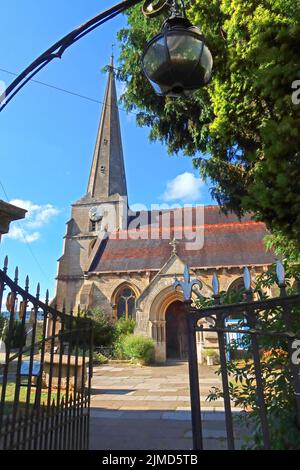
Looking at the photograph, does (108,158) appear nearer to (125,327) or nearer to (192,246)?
(192,246)

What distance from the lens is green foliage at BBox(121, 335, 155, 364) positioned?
17.6 metres

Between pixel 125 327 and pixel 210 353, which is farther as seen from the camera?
pixel 125 327

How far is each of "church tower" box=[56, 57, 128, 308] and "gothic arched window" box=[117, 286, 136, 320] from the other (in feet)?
12.9

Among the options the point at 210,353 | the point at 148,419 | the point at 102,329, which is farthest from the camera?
the point at 102,329

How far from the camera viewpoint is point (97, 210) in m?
33.2

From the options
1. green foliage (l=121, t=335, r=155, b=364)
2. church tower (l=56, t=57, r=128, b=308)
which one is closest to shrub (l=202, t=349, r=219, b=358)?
green foliage (l=121, t=335, r=155, b=364)

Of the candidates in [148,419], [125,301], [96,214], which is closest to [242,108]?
[148,419]

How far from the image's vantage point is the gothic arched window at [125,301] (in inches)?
1000

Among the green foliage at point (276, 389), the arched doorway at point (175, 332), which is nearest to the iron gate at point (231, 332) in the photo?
the green foliage at point (276, 389)

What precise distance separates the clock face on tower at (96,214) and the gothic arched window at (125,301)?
388 inches

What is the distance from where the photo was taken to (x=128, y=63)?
813 cm

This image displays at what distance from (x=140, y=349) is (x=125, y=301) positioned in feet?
26.3

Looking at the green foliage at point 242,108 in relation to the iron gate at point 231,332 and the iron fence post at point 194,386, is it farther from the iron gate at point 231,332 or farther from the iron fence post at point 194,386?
the iron fence post at point 194,386

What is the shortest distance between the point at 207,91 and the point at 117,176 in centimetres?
2982
